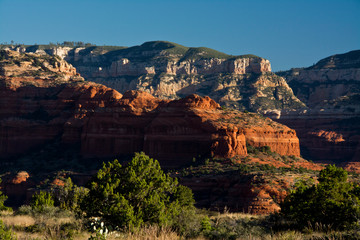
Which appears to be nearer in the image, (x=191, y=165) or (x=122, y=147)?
(x=191, y=165)

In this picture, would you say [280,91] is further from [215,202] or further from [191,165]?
[215,202]

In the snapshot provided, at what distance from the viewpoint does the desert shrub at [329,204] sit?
2416 centimetres

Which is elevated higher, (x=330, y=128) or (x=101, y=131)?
(x=101, y=131)

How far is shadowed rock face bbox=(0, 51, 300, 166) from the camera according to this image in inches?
3219

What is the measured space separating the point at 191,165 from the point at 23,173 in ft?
90.7

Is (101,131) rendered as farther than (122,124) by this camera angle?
Yes

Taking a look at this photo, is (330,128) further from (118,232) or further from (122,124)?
(118,232)

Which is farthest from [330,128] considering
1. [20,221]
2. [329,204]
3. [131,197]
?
[20,221]

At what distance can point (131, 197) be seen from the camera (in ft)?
79.5

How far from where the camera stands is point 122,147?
89.2m

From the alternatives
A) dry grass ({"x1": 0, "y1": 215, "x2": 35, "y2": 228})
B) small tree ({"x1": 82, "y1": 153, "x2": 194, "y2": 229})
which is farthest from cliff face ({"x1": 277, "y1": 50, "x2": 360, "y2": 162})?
dry grass ({"x1": 0, "y1": 215, "x2": 35, "y2": 228})

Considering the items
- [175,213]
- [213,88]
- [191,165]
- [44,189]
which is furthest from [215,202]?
[213,88]

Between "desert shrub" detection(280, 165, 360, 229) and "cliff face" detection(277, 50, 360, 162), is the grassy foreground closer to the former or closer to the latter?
"desert shrub" detection(280, 165, 360, 229)

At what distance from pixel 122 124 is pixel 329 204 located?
221 ft
